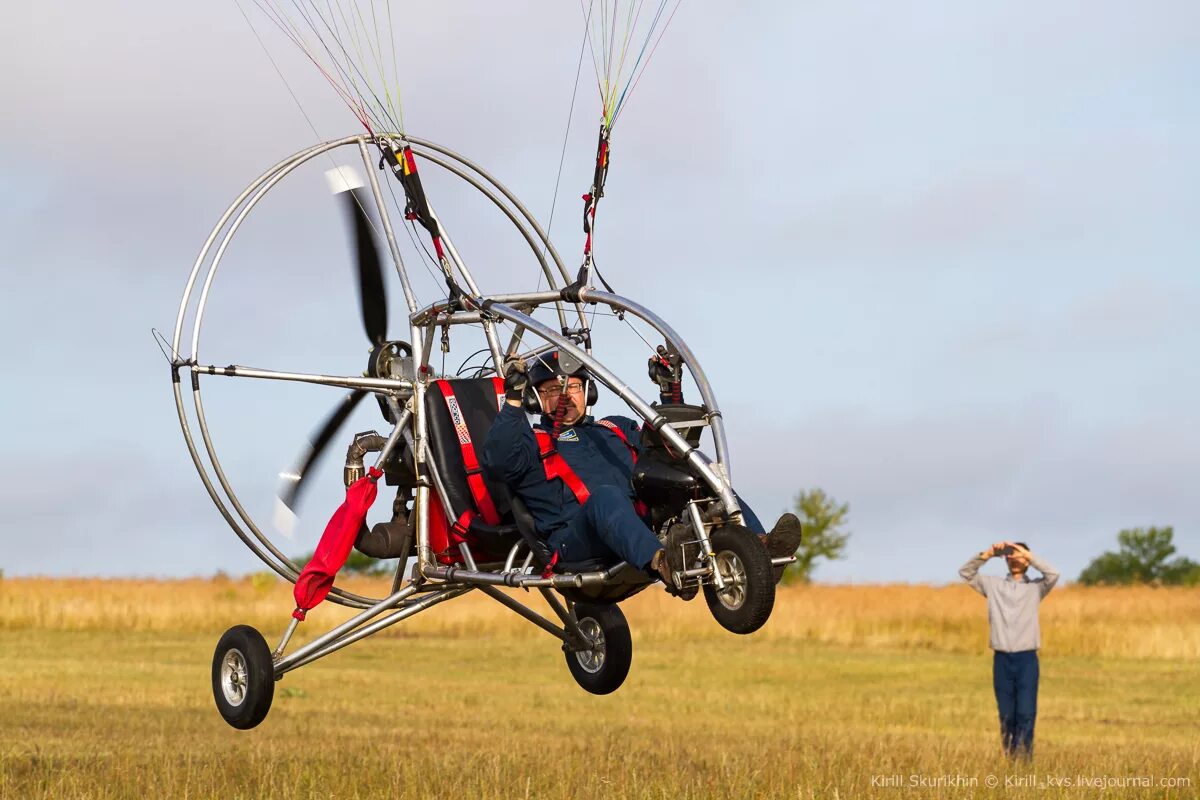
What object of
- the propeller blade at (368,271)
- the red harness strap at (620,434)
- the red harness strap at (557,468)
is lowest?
the red harness strap at (557,468)

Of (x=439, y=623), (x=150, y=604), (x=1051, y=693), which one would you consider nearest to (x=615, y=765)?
(x=1051, y=693)

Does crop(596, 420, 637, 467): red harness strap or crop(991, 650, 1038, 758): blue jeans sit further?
crop(991, 650, 1038, 758): blue jeans

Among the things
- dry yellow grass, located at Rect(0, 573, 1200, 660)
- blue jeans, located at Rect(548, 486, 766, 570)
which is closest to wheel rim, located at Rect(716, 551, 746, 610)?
blue jeans, located at Rect(548, 486, 766, 570)

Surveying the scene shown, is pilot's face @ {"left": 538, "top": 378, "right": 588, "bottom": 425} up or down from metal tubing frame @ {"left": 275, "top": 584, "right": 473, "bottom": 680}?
up

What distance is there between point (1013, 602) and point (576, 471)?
22.5 ft

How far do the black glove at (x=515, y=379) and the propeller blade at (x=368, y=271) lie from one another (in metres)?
2.34

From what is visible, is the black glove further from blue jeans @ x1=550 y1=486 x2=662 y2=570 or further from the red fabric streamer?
the red fabric streamer

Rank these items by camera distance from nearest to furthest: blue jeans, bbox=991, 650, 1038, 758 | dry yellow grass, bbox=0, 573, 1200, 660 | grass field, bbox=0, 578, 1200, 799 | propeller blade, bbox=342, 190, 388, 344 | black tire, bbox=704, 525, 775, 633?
black tire, bbox=704, 525, 775, 633 < propeller blade, bbox=342, 190, 388, 344 < grass field, bbox=0, 578, 1200, 799 < blue jeans, bbox=991, 650, 1038, 758 < dry yellow grass, bbox=0, 573, 1200, 660

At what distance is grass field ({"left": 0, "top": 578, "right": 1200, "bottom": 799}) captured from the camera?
12.0 m

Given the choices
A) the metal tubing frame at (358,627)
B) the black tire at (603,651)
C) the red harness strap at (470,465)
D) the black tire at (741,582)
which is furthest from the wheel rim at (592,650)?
the black tire at (741,582)

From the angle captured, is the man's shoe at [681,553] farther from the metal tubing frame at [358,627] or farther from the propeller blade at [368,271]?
the propeller blade at [368,271]

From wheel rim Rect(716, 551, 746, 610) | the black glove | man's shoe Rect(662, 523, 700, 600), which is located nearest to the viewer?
wheel rim Rect(716, 551, 746, 610)

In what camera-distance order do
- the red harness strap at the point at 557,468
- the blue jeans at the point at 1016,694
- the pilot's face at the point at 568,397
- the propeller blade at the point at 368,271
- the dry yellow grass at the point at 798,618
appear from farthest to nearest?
1. the dry yellow grass at the point at 798,618
2. the blue jeans at the point at 1016,694
3. the propeller blade at the point at 368,271
4. the pilot's face at the point at 568,397
5. the red harness strap at the point at 557,468

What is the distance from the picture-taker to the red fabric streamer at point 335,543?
9938mm
